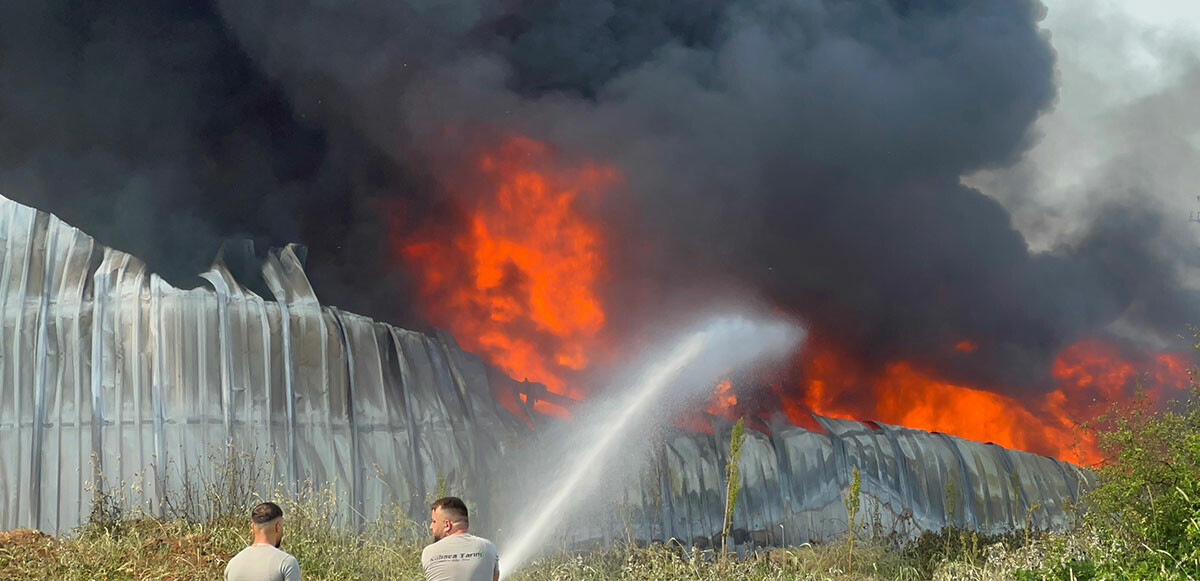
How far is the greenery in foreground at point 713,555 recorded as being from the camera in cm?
862

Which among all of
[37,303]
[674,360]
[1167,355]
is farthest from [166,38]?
[1167,355]

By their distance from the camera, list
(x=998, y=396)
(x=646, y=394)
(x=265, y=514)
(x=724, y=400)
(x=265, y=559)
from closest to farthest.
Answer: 1. (x=265, y=559)
2. (x=265, y=514)
3. (x=724, y=400)
4. (x=646, y=394)
5. (x=998, y=396)

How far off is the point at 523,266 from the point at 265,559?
12556 millimetres

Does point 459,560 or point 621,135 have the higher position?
point 621,135

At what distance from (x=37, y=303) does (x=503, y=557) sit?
6243mm

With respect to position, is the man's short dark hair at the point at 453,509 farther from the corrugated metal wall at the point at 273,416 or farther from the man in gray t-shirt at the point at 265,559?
the corrugated metal wall at the point at 273,416

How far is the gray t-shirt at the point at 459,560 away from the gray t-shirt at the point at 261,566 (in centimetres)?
67

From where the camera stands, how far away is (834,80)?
722 inches

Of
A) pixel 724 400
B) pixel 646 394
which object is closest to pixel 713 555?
pixel 724 400

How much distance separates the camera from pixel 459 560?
196 inches

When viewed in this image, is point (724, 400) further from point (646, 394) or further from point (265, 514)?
point (265, 514)

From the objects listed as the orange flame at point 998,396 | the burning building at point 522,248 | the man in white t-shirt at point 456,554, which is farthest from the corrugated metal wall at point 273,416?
the man in white t-shirt at point 456,554

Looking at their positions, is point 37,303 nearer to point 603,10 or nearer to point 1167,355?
point 603,10

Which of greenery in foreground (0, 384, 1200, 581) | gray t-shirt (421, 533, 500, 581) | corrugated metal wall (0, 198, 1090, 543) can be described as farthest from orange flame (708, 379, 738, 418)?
gray t-shirt (421, 533, 500, 581)
